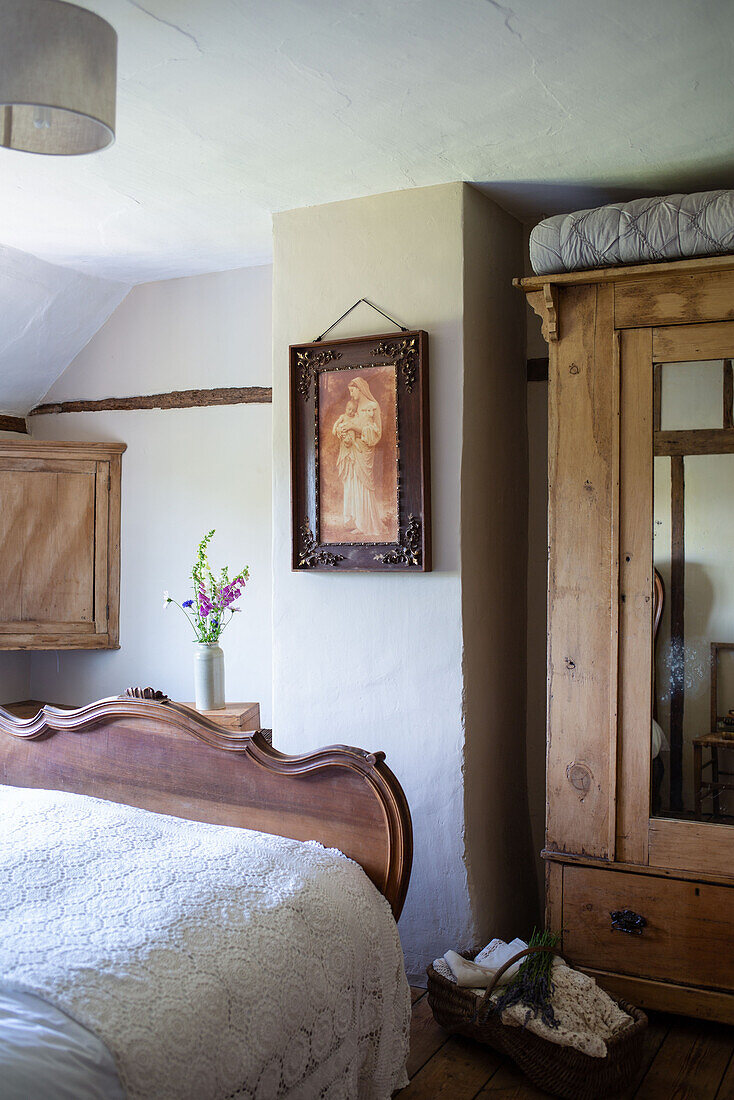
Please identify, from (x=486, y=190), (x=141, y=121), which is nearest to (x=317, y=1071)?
(x=141, y=121)

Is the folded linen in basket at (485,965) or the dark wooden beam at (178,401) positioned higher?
the dark wooden beam at (178,401)

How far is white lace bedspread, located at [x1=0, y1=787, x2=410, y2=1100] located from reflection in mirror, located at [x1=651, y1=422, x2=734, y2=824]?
0.92m

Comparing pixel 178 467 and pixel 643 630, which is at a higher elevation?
pixel 178 467

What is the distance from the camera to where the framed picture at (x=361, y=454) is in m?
2.77

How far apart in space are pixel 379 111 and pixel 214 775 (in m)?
1.75

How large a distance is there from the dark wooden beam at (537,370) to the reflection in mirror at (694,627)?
79cm

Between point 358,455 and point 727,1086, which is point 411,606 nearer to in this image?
point 358,455

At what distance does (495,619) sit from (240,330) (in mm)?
1620

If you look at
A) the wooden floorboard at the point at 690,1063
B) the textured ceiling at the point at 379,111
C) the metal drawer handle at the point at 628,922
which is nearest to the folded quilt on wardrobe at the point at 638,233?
the textured ceiling at the point at 379,111

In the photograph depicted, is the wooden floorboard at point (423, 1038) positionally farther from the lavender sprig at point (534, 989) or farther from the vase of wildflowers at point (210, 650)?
the vase of wildflowers at point (210, 650)

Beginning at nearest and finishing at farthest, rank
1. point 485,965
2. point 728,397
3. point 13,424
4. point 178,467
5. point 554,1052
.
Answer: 1. point 554,1052
2. point 728,397
3. point 485,965
4. point 178,467
5. point 13,424

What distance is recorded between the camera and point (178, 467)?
151 inches

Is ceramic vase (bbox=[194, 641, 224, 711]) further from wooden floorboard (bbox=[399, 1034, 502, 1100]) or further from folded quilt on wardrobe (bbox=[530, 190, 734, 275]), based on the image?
folded quilt on wardrobe (bbox=[530, 190, 734, 275])

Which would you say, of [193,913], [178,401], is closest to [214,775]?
[193,913]
